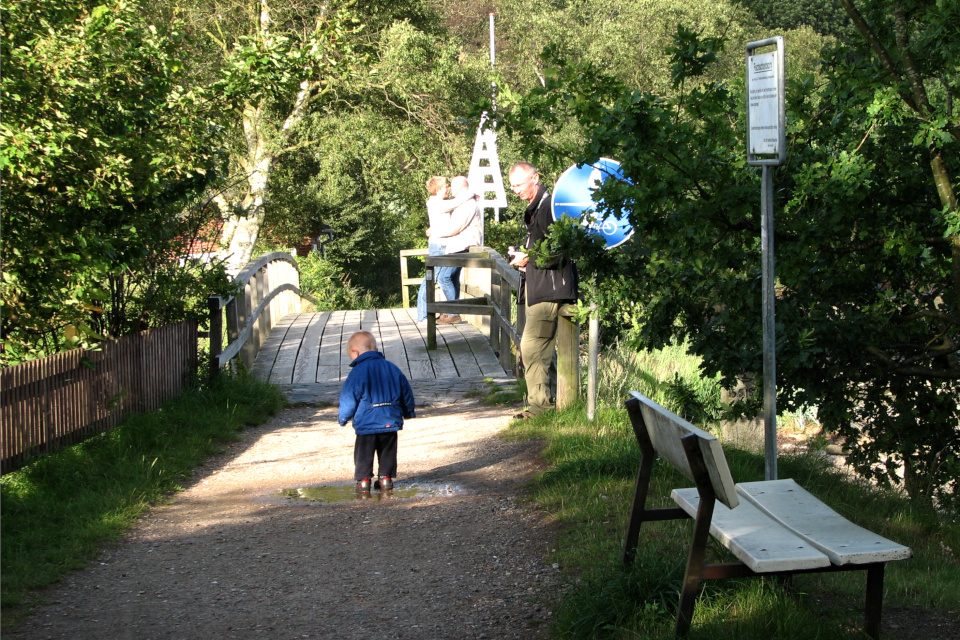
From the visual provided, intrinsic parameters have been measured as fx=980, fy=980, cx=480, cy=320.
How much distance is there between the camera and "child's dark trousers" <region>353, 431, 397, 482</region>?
6484 millimetres

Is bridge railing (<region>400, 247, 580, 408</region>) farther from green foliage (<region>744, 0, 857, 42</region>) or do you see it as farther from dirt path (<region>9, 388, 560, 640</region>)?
green foliage (<region>744, 0, 857, 42</region>)

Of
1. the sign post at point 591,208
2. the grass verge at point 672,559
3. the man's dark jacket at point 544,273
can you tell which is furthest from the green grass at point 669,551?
the man's dark jacket at point 544,273

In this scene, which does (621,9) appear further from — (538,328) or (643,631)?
(643,631)

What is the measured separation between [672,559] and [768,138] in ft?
5.76

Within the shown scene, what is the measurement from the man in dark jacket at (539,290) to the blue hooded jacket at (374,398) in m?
1.51

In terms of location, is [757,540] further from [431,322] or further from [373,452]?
[431,322]

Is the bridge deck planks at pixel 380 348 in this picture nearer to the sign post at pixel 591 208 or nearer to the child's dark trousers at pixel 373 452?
the sign post at pixel 591 208

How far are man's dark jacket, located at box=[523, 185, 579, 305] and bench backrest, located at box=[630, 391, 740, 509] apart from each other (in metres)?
3.55

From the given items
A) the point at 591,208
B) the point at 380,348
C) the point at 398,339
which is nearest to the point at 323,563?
the point at 591,208

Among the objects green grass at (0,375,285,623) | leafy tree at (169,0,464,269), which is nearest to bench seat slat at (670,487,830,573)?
green grass at (0,375,285,623)

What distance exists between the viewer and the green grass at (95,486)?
4.88 metres

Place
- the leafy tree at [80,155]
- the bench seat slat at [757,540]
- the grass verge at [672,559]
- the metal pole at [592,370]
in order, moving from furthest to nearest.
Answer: the metal pole at [592,370], the leafy tree at [80,155], the grass verge at [672,559], the bench seat slat at [757,540]

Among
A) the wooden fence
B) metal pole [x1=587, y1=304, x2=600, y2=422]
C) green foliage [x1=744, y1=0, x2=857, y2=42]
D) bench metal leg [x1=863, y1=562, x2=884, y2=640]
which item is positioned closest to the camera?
bench metal leg [x1=863, y1=562, x2=884, y2=640]

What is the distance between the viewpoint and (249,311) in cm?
1126
